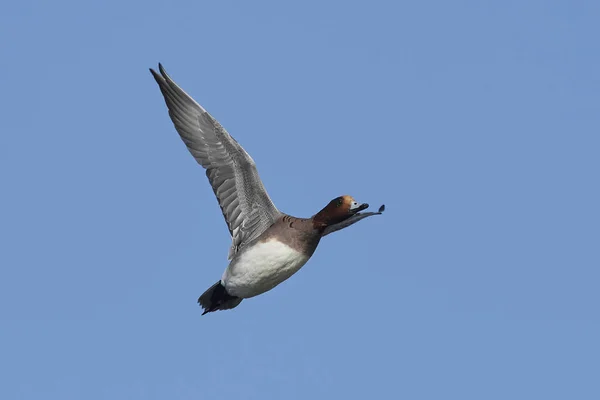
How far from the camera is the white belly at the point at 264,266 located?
19188 millimetres

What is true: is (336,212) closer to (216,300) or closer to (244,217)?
(244,217)

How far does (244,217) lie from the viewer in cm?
1989

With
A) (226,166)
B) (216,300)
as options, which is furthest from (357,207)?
(216,300)

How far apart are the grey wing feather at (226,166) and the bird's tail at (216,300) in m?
0.49

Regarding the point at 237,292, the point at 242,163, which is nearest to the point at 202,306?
the point at 237,292

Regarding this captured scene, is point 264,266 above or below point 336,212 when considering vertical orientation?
below

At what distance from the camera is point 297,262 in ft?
63.2

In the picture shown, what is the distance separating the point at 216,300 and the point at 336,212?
1967mm

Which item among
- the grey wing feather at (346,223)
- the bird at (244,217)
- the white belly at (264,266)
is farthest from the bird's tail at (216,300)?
the grey wing feather at (346,223)

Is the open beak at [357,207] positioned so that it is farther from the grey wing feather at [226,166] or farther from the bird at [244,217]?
the grey wing feather at [226,166]

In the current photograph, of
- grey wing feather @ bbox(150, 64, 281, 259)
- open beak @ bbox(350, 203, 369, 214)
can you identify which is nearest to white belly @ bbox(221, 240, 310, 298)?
grey wing feather @ bbox(150, 64, 281, 259)

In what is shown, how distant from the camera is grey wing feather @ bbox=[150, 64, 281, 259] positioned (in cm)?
1956

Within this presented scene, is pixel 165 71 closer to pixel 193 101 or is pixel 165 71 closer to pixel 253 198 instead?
pixel 193 101

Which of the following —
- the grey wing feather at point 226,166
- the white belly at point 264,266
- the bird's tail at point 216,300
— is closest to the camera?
the white belly at point 264,266
